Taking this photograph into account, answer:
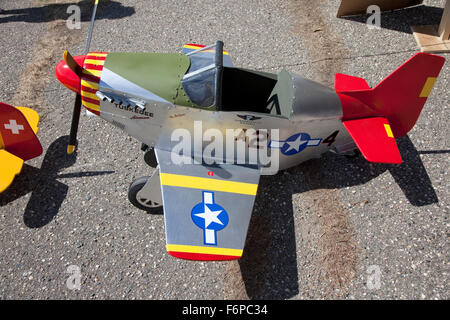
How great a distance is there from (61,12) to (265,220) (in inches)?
368

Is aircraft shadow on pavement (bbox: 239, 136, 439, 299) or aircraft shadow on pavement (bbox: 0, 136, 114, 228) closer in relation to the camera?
aircraft shadow on pavement (bbox: 239, 136, 439, 299)

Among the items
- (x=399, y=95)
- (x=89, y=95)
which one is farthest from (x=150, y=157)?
(x=399, y=95)

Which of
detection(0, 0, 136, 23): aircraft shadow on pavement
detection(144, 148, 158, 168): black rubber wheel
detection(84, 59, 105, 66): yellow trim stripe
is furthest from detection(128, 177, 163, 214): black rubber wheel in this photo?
detection(0, 0, 136, 23): aircraft shadow on pavement

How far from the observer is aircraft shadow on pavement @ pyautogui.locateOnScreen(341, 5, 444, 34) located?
30.1ft

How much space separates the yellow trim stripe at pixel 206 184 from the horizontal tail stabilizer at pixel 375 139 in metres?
1.83

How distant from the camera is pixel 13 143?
6.07 metres

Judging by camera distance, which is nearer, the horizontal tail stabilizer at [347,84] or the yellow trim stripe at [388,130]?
the yellow trim stripe at [388,130]

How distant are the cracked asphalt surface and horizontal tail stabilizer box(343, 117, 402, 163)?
40.4 inches

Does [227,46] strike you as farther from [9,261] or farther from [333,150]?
[9,261]

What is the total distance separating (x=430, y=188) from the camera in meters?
6.00

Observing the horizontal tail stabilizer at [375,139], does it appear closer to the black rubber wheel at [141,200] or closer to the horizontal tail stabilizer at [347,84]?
the horizontal tail stabilizer at [347,84]

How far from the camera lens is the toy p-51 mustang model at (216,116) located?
190 inches

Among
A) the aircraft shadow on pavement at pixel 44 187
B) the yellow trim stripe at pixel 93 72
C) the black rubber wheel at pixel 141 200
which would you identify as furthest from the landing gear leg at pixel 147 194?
the yellow trim stripe at pixel 93 72

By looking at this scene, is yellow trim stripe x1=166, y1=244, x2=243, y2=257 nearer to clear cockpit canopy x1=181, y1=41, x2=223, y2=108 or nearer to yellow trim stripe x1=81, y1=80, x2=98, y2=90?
clear cockpit canopy x1=181, y1=41, x2=223, y2=108
